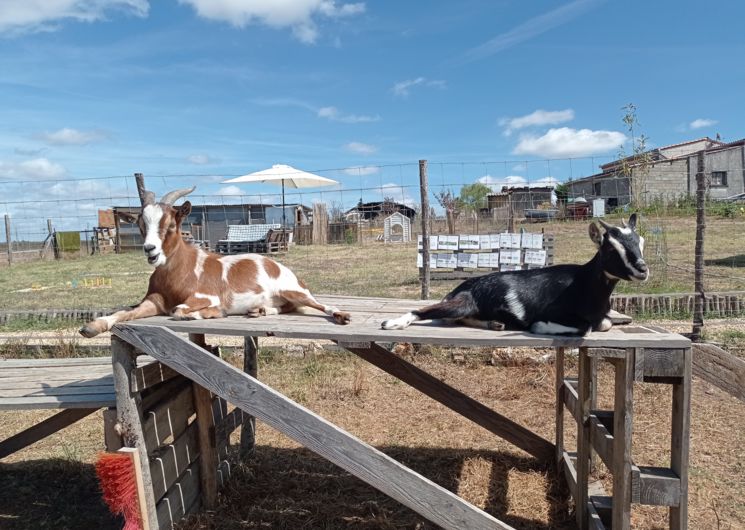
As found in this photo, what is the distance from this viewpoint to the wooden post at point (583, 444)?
12.1 feet

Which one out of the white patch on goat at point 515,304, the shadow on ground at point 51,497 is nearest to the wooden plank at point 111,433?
the shadow on ground at point 51,497

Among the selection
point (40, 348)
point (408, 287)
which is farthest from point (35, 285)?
point (408, 287)

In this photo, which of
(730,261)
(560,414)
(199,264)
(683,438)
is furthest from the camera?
(730,261)

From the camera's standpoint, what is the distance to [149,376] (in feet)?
11.6

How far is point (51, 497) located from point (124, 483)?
5.92 feet

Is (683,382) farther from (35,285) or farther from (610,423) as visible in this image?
(35,285)

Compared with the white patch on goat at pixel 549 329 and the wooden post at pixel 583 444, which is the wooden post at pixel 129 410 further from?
the wooden post at pixel 583 444

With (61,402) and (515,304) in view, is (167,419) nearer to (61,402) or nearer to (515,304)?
(61,402)

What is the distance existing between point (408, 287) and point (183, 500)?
7885mm

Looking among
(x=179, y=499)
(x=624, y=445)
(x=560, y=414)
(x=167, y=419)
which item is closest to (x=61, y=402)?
(x=167, y=419)

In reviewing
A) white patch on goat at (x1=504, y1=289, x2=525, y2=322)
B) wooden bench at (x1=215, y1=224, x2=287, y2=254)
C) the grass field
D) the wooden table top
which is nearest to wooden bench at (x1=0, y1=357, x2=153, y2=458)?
the wooden table top

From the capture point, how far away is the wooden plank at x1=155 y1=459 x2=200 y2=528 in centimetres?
358

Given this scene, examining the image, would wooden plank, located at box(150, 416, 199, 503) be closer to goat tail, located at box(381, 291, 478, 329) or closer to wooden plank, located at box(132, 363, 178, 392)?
wooden plank, located at box(132, 363, 178, 392)

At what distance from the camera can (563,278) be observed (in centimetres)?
324
